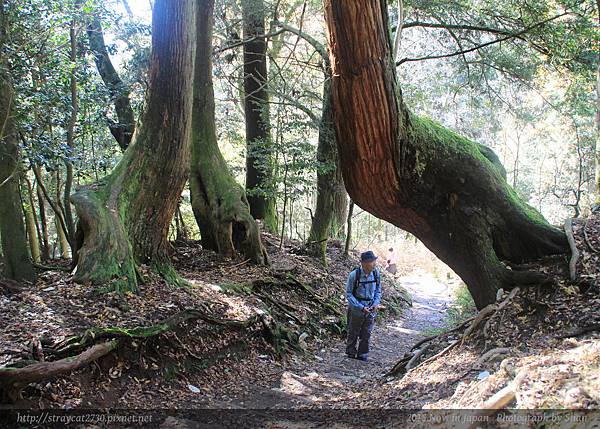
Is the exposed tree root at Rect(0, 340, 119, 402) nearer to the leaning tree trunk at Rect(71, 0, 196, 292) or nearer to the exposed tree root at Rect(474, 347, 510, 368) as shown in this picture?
the leaning tree trunk at Rect(71, 0, 196, 292)

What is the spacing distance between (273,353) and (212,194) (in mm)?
3819

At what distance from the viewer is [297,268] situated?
37.0 ft

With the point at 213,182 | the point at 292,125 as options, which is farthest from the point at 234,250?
the point at 292,125

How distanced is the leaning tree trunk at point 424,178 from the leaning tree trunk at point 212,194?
4147mm

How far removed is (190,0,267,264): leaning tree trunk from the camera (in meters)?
10.0

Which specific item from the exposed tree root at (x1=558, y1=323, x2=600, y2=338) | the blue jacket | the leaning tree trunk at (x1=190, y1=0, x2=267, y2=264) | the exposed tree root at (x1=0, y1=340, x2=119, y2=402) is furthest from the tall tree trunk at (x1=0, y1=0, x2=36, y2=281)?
the exposed tree root at (x1=558, y1=323, x2=600, y2=338)

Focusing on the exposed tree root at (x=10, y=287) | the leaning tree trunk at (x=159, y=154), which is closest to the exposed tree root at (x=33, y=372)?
the exposed tree root at (x=10, y=287)

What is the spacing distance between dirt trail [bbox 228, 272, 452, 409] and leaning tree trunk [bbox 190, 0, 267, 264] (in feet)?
9.43

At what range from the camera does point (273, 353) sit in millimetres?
7715

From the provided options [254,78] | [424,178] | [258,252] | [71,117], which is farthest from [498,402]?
[254,78]

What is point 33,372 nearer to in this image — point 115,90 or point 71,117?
point 71,117

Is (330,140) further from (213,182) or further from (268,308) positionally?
(268,308)

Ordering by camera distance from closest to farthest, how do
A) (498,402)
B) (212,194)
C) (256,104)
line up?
(498,402)
(212,194)
(256,104)

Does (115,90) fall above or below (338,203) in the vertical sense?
above
